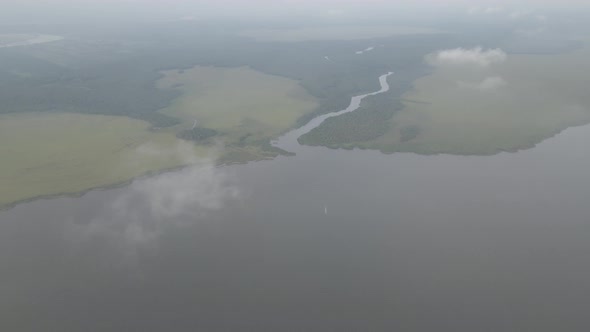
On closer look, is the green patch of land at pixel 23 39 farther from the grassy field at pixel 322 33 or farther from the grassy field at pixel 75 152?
the grassy field at pixel 75 152

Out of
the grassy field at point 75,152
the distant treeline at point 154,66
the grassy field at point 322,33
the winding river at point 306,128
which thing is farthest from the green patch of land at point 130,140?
the grassy field at point 322,33

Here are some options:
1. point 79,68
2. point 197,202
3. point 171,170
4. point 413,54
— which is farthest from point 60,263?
A: point 413,54

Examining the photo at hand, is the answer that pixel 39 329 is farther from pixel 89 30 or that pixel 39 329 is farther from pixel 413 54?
pixel 89 30

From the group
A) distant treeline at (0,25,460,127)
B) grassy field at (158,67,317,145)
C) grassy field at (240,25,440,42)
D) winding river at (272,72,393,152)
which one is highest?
grassy field at (240,25,440,42)

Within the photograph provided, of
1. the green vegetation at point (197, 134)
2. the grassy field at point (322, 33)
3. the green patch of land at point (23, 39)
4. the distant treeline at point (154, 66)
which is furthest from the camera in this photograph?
the grassy field at point (322, 33)

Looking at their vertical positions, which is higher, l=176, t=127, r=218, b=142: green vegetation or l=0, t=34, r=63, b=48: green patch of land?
l=0, t=34, r=63, b=48: green patch of land

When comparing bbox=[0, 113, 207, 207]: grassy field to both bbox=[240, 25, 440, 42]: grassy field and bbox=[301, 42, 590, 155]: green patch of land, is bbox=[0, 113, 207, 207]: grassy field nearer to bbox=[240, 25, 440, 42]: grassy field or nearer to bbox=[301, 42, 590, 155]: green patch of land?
bbox=[301, 42, 590, 155]: green patch of land

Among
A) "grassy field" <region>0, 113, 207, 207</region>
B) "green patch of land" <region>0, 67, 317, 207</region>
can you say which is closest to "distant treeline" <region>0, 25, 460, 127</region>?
"green patch of land" <region>0, 67, 317, 207</region>
